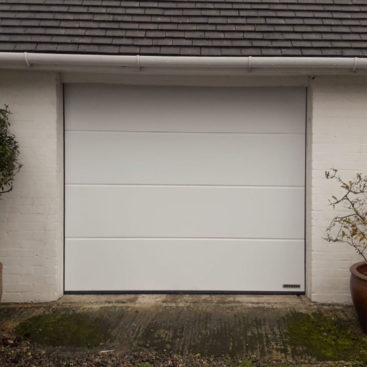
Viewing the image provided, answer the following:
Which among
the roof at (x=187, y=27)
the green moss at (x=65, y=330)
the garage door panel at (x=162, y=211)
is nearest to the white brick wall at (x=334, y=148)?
the roof at (x=187, y=27)

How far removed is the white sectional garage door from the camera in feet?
14.3

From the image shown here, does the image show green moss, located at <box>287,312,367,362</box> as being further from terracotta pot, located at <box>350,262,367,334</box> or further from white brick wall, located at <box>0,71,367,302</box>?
white brick wall, located at <box>0,71,367,302</box>

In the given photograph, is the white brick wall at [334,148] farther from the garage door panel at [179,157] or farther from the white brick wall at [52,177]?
the garage door panel at [179,157]

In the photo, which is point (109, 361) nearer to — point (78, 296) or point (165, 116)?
point (78, 296)

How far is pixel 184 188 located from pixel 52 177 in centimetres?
146

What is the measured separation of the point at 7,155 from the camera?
376 centimetres

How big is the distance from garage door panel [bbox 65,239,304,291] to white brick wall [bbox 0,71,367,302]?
12.7 inches

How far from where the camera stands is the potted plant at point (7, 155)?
12.5 ft

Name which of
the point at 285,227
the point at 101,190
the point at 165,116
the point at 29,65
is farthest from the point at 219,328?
the point at 29,65

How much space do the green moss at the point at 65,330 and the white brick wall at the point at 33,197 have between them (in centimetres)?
48

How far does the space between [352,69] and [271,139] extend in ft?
3.54

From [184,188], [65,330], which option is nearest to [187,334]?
[65,330]

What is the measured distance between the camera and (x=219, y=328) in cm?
363

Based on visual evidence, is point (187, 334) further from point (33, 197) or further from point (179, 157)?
point (33, 197)
